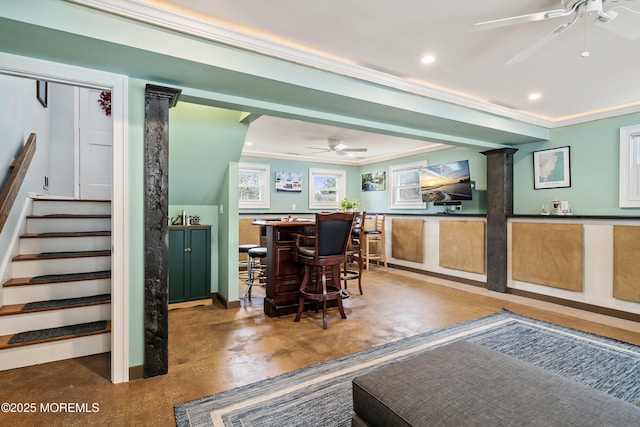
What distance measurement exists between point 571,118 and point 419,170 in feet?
8.78

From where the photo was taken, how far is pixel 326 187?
791cm

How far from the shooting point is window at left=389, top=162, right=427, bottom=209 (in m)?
6.68

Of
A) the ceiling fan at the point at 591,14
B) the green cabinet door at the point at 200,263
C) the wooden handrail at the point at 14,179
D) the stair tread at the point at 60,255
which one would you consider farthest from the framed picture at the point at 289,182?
the ceiling fan at the point at 591,14

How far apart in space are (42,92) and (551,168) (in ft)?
22.3

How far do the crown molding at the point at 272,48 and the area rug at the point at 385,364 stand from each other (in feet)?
7.90

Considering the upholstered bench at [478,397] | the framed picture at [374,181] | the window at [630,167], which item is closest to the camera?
the upholstered bench at [478,397]

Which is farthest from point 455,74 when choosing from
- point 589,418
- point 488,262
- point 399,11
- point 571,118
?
point 488,262

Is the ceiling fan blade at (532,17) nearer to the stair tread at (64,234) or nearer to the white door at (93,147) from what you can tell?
the stair tread at (64,234)

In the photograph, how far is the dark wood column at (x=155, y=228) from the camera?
2283 mm

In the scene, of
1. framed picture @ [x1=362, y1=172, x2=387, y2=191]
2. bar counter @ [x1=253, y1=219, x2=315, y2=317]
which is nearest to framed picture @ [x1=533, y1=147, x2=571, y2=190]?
framed picture @ [x1=362, y1=172, x2=387, y2=191]

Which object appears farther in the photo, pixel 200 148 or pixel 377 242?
pixel 377 242

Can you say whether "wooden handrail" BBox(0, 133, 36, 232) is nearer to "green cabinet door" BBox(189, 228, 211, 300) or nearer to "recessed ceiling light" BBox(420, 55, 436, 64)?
"green cabinet door" BBox(189, 228, 211, 300)

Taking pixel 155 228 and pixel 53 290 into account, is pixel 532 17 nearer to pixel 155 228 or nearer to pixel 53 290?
pixel 155 228

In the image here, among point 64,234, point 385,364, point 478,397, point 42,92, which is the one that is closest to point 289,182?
point 42,92
